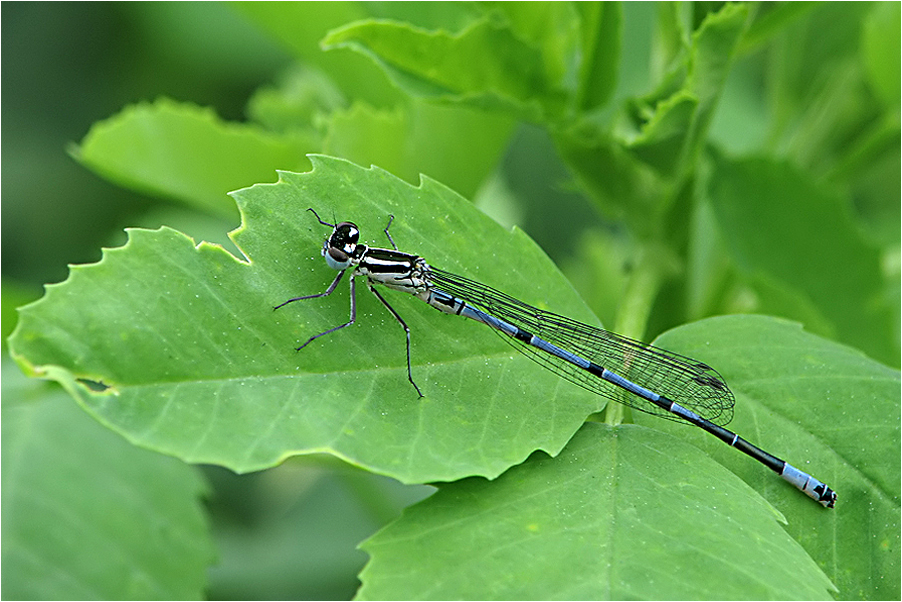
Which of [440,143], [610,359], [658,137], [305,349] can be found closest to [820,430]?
[610,359]

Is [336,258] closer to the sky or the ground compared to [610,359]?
closer to the ground

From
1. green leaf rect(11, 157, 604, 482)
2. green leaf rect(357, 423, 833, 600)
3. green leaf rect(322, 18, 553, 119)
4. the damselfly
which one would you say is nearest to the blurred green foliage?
green leaf rect(322, 18, 553, 119)

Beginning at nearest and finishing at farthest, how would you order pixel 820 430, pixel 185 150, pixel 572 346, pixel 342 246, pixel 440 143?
pixel 820 430 < pixel 342 246 < pixel 572 346 < pixel 440 143 < pixel 185 150

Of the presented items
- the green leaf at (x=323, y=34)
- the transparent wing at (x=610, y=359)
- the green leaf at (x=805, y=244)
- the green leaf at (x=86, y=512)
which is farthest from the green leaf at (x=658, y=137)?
the green leaf at (x=86, y=512)

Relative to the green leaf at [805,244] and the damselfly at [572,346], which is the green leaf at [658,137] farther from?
the damselfly at [572,346]

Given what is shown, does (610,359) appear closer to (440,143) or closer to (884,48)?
(440,143)

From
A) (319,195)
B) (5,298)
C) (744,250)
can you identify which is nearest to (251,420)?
(319,195)
